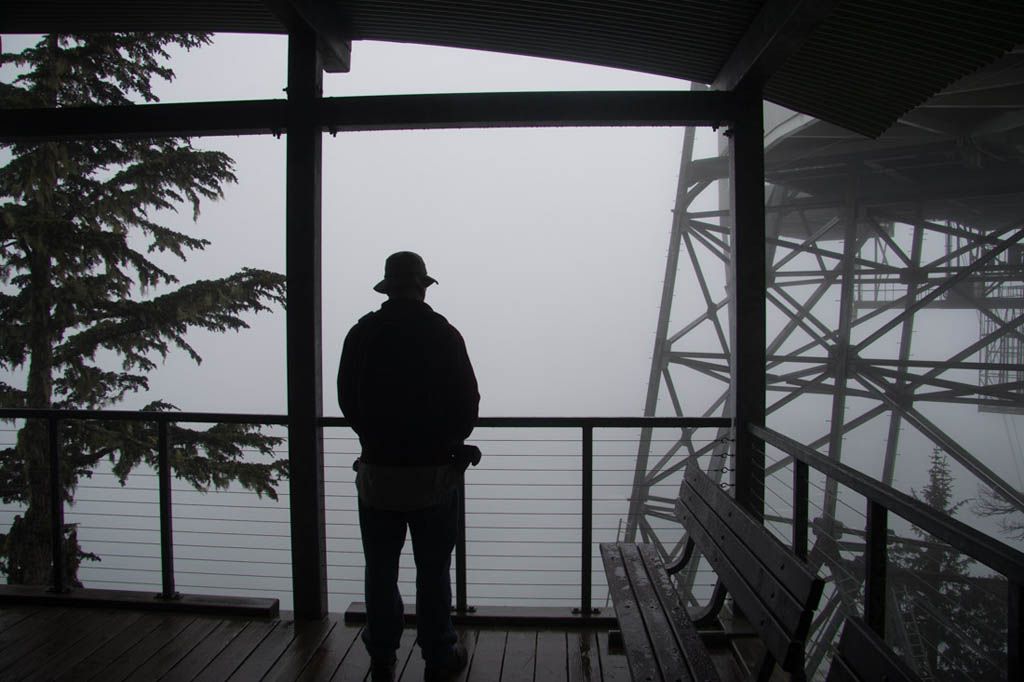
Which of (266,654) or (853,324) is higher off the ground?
(853,324)

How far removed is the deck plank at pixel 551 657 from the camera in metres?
2.55

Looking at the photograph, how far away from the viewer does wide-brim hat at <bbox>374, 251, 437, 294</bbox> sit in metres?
2.20

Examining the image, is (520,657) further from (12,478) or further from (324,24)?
(12,478)

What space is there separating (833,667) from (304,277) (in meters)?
2.63

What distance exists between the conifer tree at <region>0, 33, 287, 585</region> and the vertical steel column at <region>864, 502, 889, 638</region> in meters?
6.00

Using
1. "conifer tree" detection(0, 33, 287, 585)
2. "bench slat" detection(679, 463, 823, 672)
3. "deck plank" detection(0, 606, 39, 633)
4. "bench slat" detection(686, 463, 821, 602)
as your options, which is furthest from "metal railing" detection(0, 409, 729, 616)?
"conifer tree" detection(0, 33, 287, 585)

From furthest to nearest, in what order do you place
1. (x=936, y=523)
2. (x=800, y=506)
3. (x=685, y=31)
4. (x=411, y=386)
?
1. (x=685, y=31)
2. (x=800, y=506)
3. (x=411, y=386)
4. (x=936, y=523)

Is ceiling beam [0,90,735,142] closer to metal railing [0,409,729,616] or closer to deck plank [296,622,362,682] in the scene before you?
metal railing [0,409,729,616]

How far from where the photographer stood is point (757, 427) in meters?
2.90

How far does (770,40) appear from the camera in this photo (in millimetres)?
2514

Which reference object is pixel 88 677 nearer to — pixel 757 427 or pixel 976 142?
pixel 757 427

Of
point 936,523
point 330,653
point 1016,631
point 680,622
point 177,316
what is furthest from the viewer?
point 177,316

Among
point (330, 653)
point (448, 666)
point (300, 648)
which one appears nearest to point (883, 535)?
point (448, 666)

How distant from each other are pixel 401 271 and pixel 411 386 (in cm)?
42
